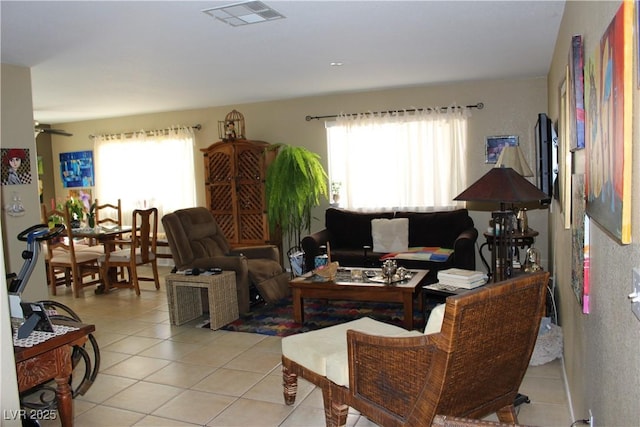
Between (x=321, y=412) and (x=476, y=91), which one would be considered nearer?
(x=321, y=412)

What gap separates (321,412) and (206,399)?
0.72 metres

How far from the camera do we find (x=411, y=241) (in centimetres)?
587

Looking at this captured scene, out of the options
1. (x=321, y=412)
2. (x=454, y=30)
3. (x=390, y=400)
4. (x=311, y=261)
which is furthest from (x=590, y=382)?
(x=311, y=261)

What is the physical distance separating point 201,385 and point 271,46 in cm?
244

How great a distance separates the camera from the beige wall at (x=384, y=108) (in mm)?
5730

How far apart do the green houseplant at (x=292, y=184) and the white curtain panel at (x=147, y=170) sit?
1842 mm

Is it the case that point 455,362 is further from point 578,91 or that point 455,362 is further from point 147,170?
point 147,170

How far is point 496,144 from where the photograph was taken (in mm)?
5828

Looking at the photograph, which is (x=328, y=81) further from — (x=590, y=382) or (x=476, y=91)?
(x=590, y=382)

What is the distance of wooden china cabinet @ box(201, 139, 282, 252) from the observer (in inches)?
256

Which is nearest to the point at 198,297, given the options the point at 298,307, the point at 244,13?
the point at 298,307

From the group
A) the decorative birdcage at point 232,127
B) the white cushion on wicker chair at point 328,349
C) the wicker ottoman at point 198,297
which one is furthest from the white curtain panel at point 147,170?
the white cushion on wicker chair at point 328,349

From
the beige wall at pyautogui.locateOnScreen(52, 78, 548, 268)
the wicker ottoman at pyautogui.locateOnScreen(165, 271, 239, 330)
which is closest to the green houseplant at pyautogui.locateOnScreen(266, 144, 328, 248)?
the beige wall at pyautogui.locateOnScreen(52, 78, 548, 268)

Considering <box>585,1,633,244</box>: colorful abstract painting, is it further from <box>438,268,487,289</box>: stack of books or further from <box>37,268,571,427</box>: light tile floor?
<box>438,268,487,289</box>: stack of books
